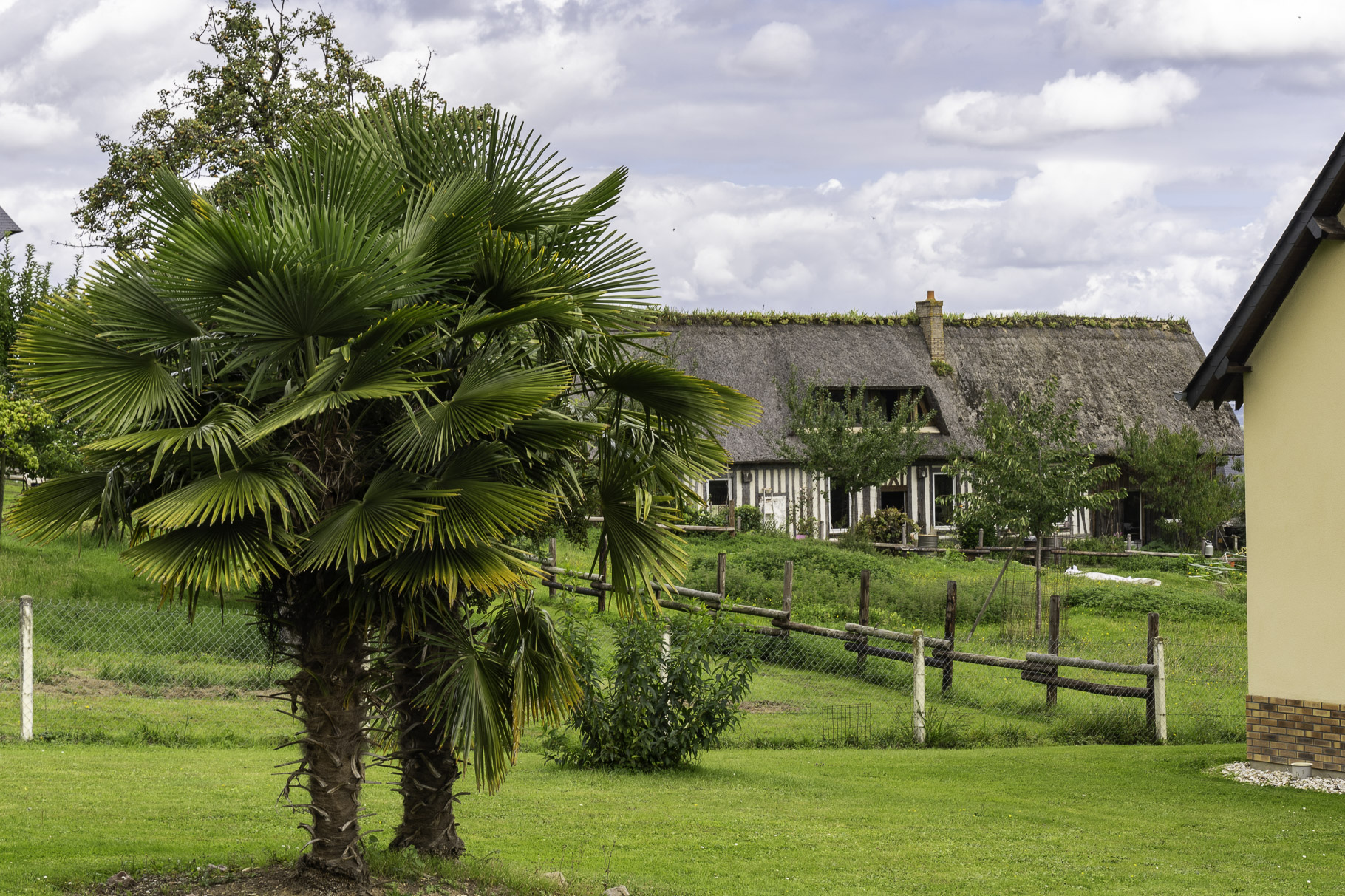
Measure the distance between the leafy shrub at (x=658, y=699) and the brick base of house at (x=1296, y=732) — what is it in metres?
4.86

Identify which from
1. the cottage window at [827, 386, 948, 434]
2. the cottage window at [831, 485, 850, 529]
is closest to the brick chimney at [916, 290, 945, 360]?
the cottage window at [827, 386, 948, 434]

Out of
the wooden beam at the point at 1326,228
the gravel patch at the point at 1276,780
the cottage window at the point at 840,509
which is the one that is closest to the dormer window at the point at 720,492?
the cottage window at the point at 840,509

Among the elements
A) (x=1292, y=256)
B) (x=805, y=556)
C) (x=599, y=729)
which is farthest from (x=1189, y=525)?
(x=599, y=729)

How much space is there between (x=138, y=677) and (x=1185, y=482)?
28.5m

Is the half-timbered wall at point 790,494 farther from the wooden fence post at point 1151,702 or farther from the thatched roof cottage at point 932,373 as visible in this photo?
the wooden fence post at point 1151,702

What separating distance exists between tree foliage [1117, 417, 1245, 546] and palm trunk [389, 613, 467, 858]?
30209 mm

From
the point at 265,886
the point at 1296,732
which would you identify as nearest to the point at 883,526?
the point at 1296,732

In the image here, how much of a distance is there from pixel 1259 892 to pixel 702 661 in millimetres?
5350

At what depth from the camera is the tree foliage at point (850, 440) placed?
32438 mm

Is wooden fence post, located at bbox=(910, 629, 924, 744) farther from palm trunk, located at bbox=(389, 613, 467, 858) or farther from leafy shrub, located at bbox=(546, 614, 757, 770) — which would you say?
palm trunk, located at bbox=(389, 613, 467, 858)

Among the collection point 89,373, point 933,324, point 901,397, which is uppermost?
point 933,324

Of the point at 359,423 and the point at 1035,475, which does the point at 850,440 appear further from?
the point at 359,423

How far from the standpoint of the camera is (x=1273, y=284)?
37.8 feet

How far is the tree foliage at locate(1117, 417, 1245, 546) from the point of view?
33312mm
